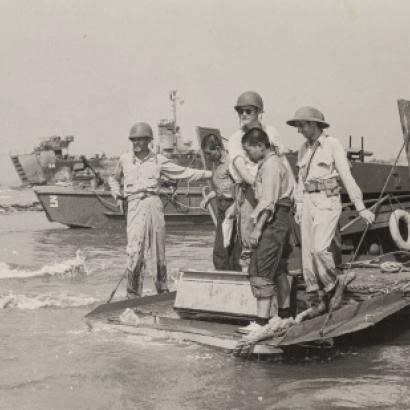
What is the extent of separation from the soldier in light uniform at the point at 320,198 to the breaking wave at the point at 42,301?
13.5 feet

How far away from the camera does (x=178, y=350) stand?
18.7ft

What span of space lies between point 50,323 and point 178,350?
7.43 feet

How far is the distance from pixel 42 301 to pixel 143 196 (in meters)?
2.84

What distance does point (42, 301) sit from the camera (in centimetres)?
895

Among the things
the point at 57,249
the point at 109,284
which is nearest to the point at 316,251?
the point at 109,284

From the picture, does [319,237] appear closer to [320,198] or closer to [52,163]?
[320,198]

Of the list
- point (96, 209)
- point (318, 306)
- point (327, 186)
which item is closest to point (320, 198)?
point (327, 186)

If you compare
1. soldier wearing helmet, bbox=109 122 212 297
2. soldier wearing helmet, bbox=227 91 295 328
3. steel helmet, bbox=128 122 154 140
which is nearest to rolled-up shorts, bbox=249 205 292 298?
soldier wearing helmet, bbox=227 91 295 328

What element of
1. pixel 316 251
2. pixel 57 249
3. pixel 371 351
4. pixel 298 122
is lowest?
pixel 57 249

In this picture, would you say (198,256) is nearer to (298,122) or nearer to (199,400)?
(298,122)

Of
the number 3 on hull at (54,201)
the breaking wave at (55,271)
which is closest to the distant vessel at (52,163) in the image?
the number 3 on hull at (54,201)

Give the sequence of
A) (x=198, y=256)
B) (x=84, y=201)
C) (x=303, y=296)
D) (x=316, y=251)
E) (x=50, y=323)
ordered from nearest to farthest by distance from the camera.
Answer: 1. (x=316, y=251)
2. (x=303, y=296)
3. (x=50, y=323)
4. (x=198, y=256)
5. (x=84, y=201)

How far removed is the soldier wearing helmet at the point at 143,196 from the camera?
7.09 meters

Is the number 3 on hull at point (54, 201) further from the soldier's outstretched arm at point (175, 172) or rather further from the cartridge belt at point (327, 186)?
the cartridge belt at point (327, 186)
